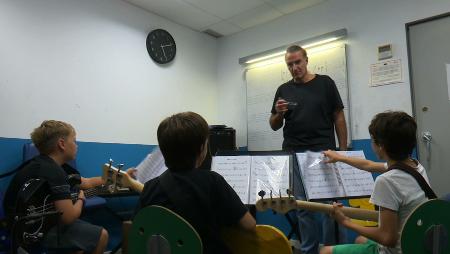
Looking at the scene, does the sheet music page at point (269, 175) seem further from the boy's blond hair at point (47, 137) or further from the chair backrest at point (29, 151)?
the chair backrest at point (29, 151)

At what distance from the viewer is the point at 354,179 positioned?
1931mm

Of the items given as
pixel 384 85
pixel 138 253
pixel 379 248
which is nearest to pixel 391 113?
pixel 379 248

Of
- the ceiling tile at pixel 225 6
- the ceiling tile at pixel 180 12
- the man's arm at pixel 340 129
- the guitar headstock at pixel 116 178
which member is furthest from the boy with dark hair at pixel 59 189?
the ceiling tile at pixel 225 6

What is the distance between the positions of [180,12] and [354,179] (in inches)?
111

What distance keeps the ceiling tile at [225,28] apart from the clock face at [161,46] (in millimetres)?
615

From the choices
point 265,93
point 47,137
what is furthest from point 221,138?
point 47,137

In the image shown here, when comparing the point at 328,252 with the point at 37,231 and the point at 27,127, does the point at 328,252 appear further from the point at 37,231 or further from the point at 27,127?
the point at 27,127

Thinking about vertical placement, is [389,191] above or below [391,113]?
below

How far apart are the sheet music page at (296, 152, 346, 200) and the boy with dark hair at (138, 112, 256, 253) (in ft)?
2.46

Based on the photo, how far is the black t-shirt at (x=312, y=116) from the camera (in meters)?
2.43

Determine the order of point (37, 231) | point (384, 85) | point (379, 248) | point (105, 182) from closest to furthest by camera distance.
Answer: point (379, 248)
point (37, 231)
point (105, 182)
point (384, 85)

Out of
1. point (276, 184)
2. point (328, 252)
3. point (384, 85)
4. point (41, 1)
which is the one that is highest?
point (41, 1)

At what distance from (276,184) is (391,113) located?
0.66m

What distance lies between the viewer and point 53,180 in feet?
5.74
